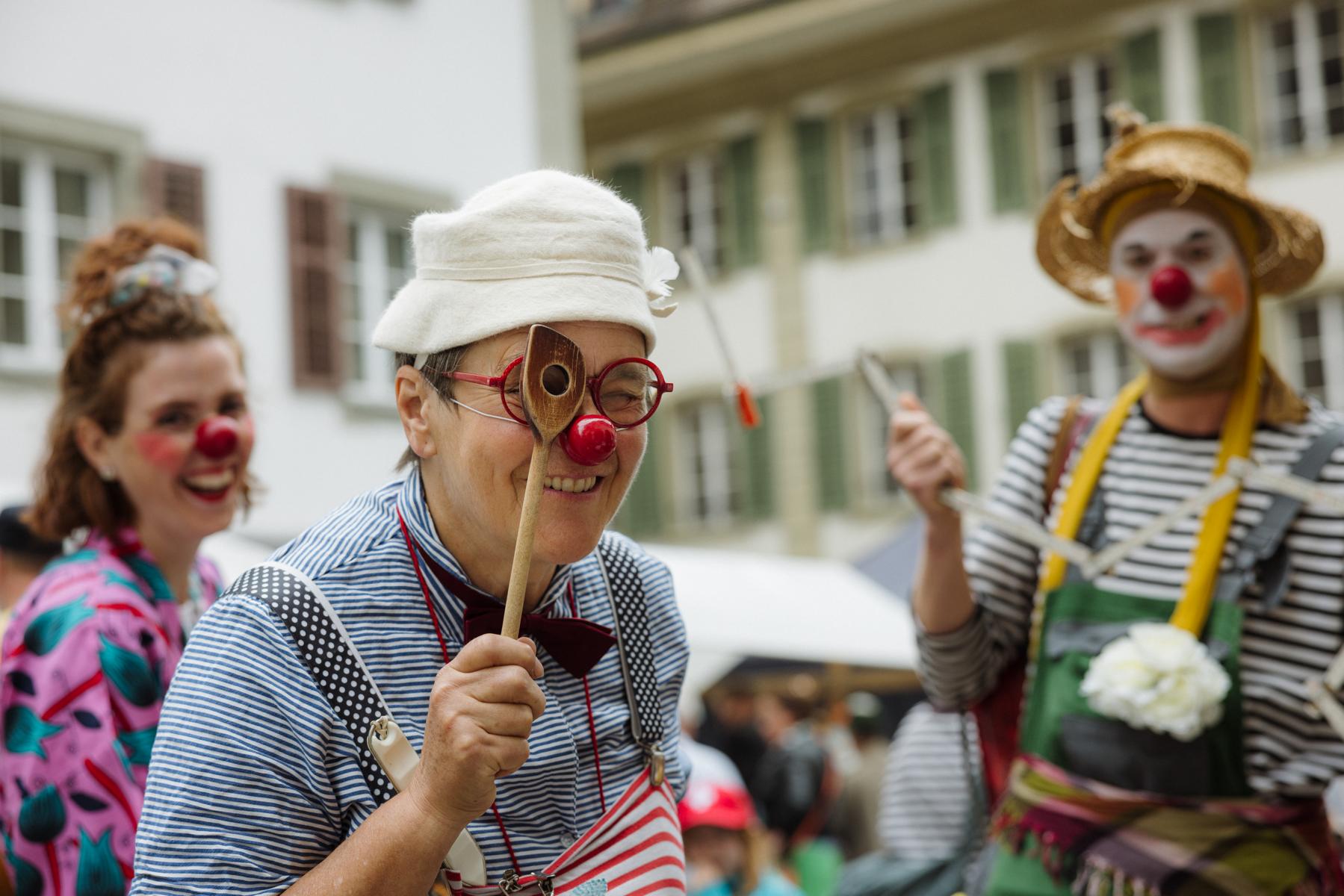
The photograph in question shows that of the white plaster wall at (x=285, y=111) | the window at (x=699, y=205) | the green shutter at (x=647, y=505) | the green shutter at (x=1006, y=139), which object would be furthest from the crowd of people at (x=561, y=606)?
the window at (x=699, y=205)

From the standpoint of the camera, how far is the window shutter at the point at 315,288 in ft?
44.5

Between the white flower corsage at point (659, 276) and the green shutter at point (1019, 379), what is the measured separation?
54.5ft

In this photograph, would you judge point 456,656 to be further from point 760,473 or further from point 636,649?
point 760,473

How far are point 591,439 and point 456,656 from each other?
0.29 m

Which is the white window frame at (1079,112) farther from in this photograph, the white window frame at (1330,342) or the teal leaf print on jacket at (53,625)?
the teal leaf print on jacket at (53,625)

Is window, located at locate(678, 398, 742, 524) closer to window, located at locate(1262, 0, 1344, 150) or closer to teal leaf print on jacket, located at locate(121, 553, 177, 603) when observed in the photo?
window, located at locate(1262, 0, 1344, 150)

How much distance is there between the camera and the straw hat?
11.8ft

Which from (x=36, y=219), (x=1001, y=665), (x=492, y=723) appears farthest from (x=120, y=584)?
(x=36, y=219)

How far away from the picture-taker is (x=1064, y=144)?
1870 cm

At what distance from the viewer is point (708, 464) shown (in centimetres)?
2117

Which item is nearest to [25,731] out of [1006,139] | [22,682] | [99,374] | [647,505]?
[22,682]

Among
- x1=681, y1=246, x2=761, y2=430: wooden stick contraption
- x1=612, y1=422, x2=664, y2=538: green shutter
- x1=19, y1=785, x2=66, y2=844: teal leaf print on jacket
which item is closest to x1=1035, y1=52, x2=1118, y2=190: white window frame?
x1=612, y1=422, x2=664, y2=538: green shutter

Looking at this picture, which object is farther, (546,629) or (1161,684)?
(1161,684)

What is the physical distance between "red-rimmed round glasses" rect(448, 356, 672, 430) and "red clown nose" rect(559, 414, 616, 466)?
0.04 meters
